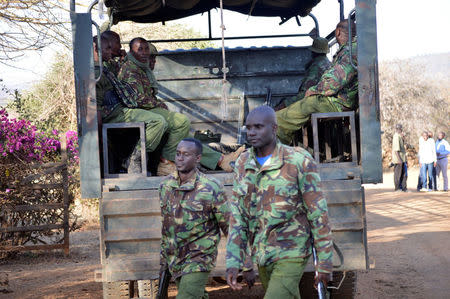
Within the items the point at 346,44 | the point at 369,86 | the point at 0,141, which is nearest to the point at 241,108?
the point at 346,44

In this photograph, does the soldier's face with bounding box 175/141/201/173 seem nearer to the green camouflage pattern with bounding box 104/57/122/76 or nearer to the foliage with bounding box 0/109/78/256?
the green camouflage pattern with bounding box 104/57/122/76

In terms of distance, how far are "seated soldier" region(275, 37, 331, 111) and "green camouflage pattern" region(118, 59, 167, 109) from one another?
1.92 m

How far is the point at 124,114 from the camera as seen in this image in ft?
18.3

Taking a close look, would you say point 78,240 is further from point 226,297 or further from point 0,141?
point 226,297

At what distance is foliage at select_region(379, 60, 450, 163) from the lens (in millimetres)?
29909

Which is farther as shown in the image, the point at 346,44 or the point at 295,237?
the point at 346,44

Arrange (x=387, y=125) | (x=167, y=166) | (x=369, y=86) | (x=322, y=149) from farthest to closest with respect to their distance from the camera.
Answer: (x=387, y=125), (x=322, y=149), (x=167, y=166), (x=369, y=86)

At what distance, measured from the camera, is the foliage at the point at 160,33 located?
19.6 m

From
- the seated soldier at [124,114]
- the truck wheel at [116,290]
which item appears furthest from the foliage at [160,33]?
the truck wheel at [116,290]

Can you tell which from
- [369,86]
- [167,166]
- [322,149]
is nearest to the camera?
[369,86]

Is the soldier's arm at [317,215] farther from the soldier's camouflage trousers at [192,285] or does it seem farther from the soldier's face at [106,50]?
the soldier's face at [106,50]

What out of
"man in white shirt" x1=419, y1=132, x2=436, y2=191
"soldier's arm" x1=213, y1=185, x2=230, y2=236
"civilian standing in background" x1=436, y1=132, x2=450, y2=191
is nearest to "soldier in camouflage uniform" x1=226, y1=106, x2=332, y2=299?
"soldier's arm" x1=213, y1=185, x2=230, y2=236

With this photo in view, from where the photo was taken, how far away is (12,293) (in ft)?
23.2

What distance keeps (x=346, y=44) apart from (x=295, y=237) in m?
3.07
